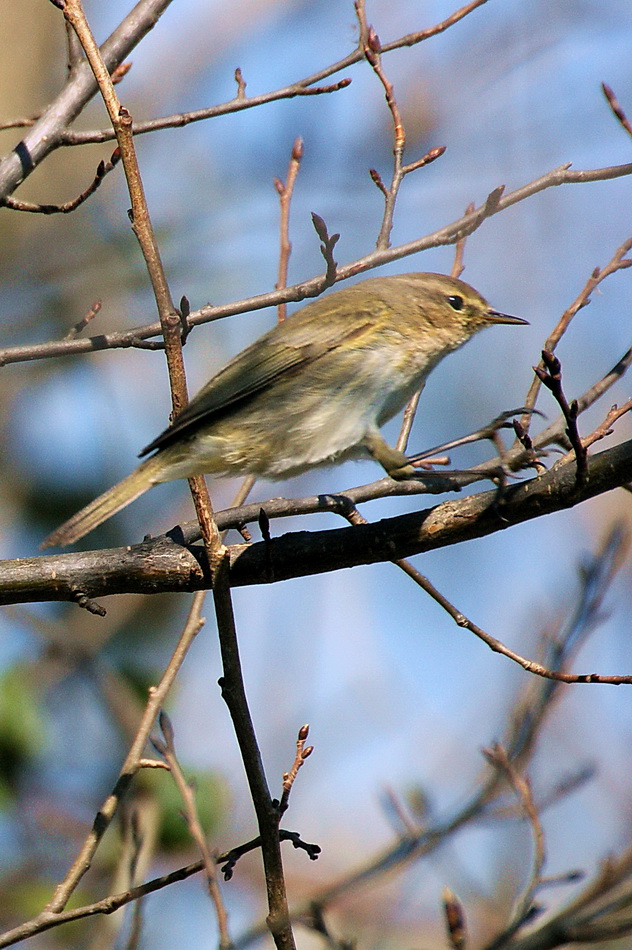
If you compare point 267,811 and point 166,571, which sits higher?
point 166,571

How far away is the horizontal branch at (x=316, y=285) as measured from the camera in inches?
127

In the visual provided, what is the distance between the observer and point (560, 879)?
2752 millimetres

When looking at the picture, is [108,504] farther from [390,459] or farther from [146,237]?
[146,237]

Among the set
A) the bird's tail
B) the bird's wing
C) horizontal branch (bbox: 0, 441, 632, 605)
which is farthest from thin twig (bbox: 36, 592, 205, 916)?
the bird's wing

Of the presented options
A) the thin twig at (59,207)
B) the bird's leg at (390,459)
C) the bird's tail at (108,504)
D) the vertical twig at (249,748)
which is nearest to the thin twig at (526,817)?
the vertical twig at (249,748)

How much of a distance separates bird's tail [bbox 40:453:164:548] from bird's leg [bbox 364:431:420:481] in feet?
2.50

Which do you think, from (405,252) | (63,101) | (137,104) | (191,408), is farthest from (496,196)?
(137,104)

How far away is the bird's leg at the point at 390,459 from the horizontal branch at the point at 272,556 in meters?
0.59

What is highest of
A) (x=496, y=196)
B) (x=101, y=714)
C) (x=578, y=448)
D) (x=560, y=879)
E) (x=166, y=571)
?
(x=101, y=714)

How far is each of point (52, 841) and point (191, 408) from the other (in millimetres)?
2599

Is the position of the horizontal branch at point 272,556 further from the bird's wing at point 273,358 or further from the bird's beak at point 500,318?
the bird's beak at point 500,318

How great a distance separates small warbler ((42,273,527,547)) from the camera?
3588mm

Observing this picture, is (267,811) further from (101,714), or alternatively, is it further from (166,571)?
(101,714)

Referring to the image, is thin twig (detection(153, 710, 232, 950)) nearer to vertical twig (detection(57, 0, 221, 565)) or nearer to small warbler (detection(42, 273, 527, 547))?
vertical twig (detection(57, 0, 221, 565))
